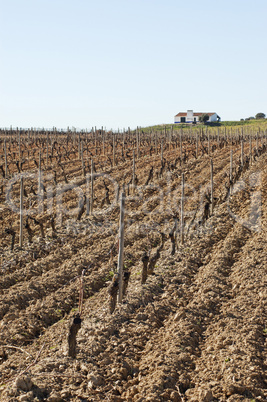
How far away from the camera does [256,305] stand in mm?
7043

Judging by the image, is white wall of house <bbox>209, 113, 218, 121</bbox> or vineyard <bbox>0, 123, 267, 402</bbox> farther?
white wall of house <bbox>209, 113, 218, 121</bbox>

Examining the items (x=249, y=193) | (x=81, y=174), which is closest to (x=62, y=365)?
(x=249, y=193)

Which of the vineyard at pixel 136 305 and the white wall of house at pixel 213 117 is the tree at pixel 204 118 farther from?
the vineyard at pixel 136 305

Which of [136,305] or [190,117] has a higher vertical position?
[190,117]

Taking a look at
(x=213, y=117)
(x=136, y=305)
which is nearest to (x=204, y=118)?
(x=213, y=117)

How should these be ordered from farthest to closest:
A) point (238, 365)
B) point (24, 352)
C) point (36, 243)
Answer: point (36, 243)
point (24, 352)
point (238, 365)

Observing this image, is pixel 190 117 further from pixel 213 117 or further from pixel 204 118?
pixel 204 118

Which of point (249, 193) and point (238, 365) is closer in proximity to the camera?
point (238, 365)

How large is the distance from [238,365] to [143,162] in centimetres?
2000

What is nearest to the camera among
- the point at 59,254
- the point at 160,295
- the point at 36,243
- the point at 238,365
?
the point at 238,365

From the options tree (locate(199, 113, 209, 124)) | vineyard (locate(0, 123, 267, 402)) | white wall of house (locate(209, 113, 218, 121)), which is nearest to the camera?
vineyard (locate(0, 123, 267, 402))

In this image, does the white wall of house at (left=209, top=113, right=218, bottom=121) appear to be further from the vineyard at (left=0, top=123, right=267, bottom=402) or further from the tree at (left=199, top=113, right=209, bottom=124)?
the vineyard at (left=0, top=123, right=267, bottom=402)

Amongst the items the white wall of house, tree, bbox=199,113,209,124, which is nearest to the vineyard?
tree, bbox=199,113,209,124

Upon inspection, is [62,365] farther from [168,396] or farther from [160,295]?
[160,295]
